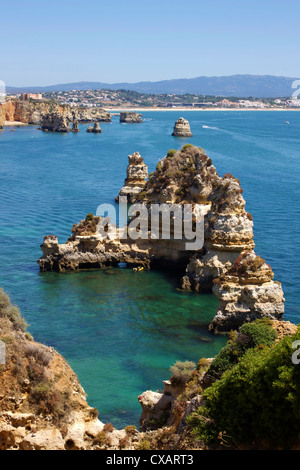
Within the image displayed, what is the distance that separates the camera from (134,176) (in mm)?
70625

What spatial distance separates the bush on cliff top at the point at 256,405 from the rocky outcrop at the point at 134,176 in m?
52.0

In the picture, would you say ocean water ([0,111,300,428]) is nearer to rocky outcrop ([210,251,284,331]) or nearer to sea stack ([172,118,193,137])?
rocky outcrop ([210,251,284,331])

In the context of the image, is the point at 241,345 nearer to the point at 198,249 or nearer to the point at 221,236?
the point at 221,236

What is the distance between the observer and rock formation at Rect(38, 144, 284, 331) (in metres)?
35.3

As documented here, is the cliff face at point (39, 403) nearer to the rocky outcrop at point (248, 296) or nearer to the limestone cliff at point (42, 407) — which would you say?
the limestone cliff at point (42, 407)

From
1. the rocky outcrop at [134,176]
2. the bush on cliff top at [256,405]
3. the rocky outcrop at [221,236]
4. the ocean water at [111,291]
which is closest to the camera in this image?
the bush on cliff top at [256,405]

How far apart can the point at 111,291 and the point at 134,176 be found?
29030 mm

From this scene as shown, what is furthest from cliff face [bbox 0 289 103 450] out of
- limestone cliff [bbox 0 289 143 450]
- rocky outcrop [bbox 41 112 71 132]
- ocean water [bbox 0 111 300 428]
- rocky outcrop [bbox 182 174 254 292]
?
rocky outcrop [bbox 41 112 71 132]

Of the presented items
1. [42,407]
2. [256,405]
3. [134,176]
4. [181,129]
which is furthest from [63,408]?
[181,129]

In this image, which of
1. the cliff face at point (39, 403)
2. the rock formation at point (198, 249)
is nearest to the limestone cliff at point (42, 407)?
the cliff face at point (39, 403)

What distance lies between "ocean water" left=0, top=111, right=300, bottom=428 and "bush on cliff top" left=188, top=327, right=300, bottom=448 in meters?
9.10

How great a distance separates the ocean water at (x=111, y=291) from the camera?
1227 inches
